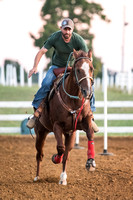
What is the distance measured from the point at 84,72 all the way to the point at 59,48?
144 cm

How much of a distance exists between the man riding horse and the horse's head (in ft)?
2.93

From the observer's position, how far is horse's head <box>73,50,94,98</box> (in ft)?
17.1

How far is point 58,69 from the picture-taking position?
6.87 metres

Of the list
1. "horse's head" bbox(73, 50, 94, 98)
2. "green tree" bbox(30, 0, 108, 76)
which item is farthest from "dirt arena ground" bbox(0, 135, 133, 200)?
"green tree" bbox(30, 0, 108, 76)

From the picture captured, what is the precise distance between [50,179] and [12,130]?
696 cm

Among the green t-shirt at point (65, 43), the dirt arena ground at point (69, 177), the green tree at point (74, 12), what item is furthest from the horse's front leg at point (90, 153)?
the green tree at point (74, 12)

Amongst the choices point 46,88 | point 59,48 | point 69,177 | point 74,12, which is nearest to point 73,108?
point 46,88

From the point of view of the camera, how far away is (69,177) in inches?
285

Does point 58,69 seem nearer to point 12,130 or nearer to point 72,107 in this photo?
point 72,107

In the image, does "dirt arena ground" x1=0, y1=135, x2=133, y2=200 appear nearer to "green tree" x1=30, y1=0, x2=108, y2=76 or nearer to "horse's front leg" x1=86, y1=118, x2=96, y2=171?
"horse's front leg" x1=86, y1=118, x2=96, y2=171

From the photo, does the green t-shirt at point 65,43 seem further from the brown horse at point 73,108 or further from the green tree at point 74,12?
the green tree at point 74,12

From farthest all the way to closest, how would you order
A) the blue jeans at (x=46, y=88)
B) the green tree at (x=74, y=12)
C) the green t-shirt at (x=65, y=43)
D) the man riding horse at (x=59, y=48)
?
the green tree at (x=74, y=12), the blue jeans at (x=46, y=88), the green t-shirt at (x=65, y=43), the man riding horse at (x=59, y=48)

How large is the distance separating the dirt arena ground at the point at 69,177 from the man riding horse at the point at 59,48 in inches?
43.6

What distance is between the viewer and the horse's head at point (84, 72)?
5198mm
